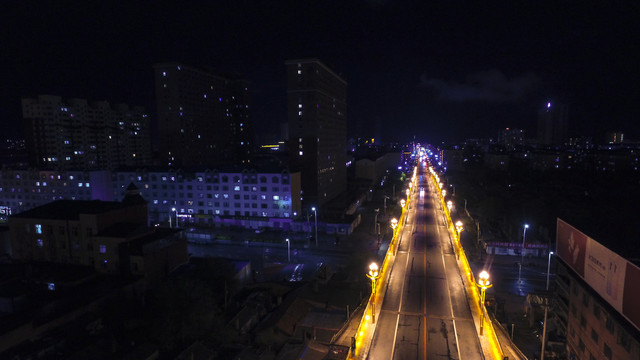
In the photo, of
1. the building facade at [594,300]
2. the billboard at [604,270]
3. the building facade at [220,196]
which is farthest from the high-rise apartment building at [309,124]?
the billboard at [604,270]

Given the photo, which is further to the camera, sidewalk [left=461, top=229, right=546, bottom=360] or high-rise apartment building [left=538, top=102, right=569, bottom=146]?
high-rise apartment building [left=538, top=102, right=569, bottom=146]

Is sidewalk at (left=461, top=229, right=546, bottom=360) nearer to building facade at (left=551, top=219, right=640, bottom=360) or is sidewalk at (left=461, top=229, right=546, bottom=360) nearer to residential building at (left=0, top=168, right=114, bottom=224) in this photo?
building facade at (left=551, top=219, right=640, bottom=360)

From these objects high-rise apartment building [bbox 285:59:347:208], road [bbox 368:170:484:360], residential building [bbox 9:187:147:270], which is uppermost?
high-rise apartment building [bbox 285:59:347:208]

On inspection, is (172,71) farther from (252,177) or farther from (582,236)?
(582,236)

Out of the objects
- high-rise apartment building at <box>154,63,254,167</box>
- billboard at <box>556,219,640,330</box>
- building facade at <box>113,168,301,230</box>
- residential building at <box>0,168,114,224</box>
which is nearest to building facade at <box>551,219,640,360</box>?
billboard at <box>556,219,640,330</box>

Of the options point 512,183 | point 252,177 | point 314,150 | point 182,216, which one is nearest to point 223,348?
point 252,177

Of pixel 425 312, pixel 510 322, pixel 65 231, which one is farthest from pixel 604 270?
pixel 65 231

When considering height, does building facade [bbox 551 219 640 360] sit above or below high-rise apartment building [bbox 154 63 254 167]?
below
